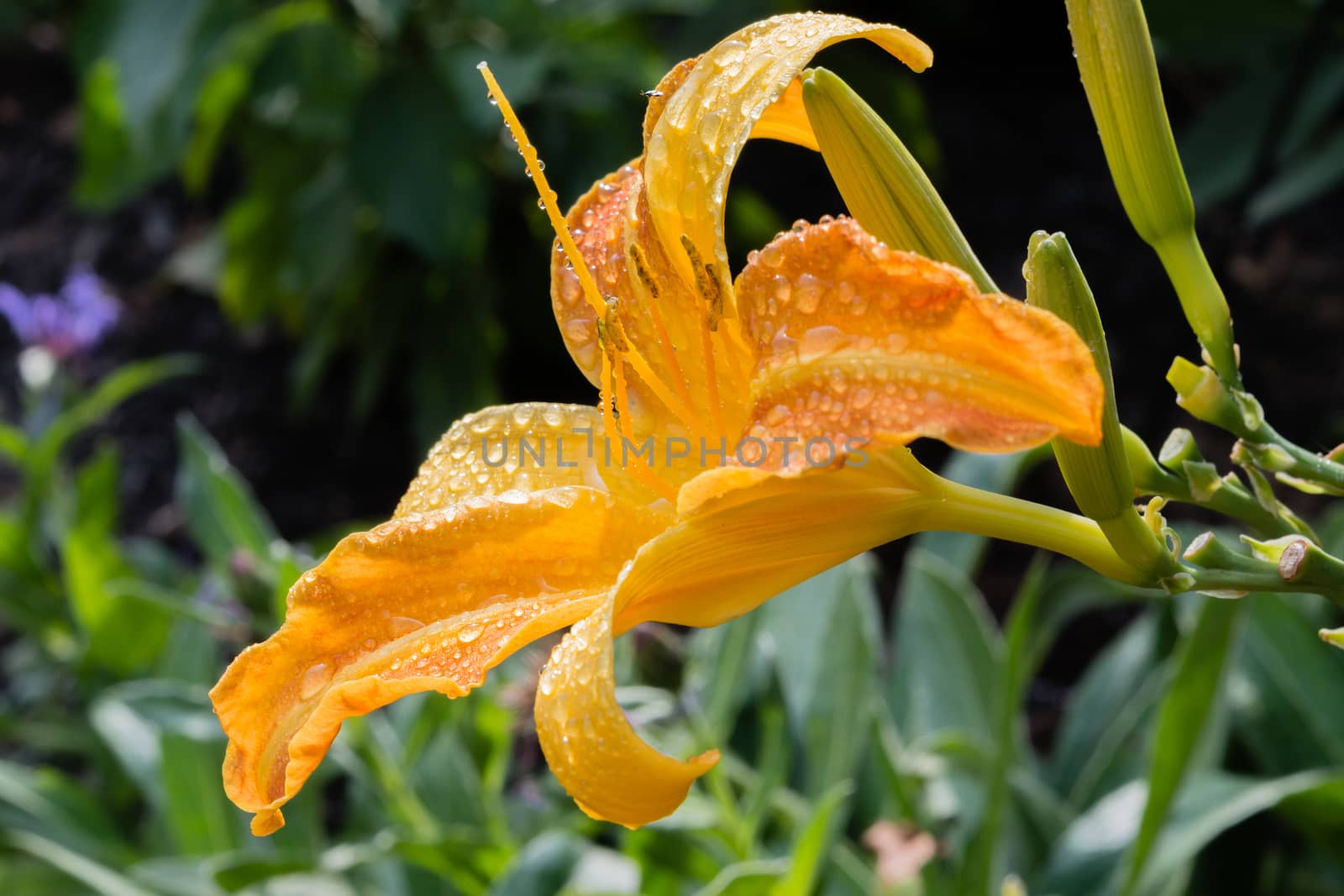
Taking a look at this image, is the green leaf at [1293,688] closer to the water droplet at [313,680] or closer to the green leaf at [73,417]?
the water droplet at [313,680]

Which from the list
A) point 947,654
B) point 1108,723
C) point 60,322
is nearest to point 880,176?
point 947,654

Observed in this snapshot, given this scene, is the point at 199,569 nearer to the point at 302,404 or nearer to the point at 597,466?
the point at 302,404

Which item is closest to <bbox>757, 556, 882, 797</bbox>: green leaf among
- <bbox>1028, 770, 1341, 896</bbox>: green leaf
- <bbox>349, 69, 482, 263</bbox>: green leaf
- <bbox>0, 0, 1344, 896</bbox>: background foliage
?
<bbox>0, 0, 1344, 896</bbox>: background foliage

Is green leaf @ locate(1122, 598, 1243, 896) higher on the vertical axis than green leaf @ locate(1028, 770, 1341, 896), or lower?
higher

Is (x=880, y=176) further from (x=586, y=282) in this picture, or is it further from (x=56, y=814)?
(x=56, y=814)

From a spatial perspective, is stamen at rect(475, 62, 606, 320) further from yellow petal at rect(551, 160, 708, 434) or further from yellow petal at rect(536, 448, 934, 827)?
yellow petal at rect(536, 448, 934, 827)

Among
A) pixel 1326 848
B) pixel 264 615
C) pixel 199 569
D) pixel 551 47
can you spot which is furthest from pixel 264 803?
pixel 199 569
